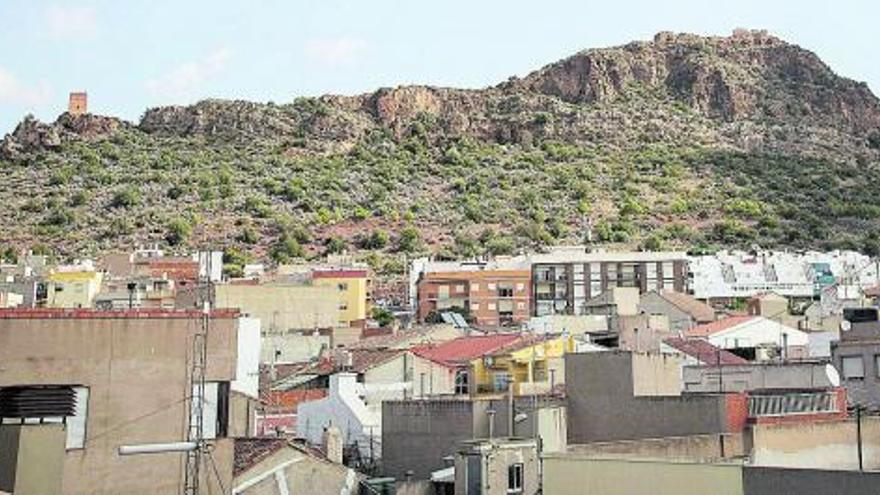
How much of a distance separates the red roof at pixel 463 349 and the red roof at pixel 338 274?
139 ft

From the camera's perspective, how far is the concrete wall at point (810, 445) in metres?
20.3

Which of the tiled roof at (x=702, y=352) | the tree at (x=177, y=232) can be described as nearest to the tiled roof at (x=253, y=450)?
the tiled roof at (x=702, y=352)

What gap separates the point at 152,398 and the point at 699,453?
1001cm

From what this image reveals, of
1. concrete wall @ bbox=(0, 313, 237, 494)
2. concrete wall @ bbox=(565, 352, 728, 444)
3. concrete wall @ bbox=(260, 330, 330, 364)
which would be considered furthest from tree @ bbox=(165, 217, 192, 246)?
concrete wall @ bbox=(0, 313, 237, 494)

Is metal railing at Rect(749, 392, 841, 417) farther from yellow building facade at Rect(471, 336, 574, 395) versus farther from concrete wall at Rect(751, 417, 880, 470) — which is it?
yellow building facade at Rect(471, 336, 574, 395)

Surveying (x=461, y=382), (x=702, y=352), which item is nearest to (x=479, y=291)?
(x=702, y=352)

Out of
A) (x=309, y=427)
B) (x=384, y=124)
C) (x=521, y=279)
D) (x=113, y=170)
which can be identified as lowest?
(x=309, y=427)

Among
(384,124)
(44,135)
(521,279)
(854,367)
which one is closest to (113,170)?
(44,135)

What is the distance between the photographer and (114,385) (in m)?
14.7

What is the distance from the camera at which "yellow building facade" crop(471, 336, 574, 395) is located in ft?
112

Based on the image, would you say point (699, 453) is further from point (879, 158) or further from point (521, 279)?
point (879, 158)

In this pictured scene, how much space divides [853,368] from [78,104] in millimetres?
153359

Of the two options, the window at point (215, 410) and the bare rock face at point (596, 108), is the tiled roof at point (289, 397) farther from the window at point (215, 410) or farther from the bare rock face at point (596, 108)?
the bare rock face at point (596, 108)

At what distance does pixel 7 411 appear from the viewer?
14227 millimetres
